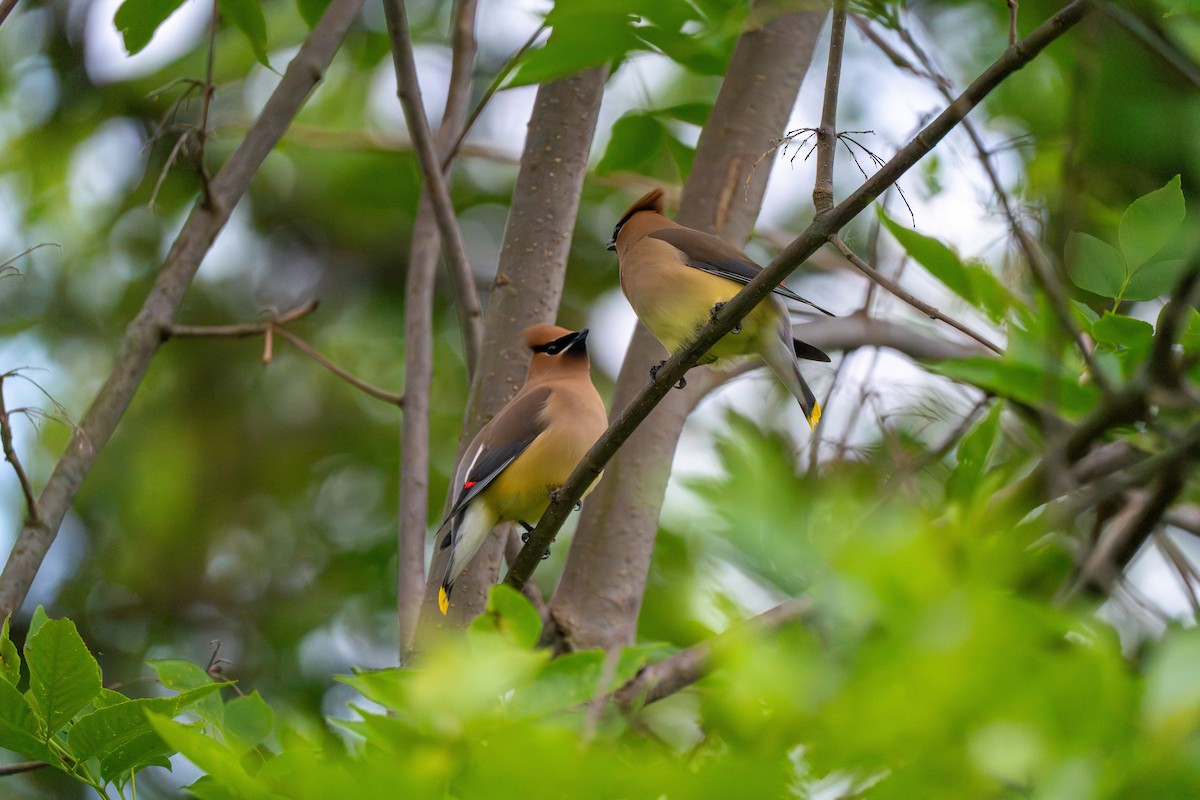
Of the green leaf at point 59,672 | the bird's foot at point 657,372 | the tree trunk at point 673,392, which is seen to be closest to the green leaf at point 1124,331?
the bird's foot at point 657,372

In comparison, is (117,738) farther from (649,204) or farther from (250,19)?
(649,204)

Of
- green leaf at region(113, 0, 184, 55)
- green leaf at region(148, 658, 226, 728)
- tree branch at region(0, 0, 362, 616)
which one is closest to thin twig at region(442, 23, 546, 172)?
tree branch at region(0, 0, 362, 616)

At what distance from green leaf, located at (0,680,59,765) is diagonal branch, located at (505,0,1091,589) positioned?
1.06 m

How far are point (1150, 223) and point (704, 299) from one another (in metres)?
1.77

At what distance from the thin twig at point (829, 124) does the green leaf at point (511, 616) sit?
40.0 inches

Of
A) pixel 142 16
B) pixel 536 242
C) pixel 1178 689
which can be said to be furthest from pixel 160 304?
pixel 1178 689

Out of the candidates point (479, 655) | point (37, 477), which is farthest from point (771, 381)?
point (37, 477)

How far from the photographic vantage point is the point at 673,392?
3828 mm

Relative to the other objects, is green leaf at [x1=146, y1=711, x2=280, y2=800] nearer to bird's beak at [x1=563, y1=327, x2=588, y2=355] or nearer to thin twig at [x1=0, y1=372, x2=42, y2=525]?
thin twig at [x1=0, y1=372, x2=42, y2=525]

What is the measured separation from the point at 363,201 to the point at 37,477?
209 cm

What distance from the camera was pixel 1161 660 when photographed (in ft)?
2.79

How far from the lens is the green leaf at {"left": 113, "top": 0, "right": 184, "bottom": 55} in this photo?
2.89m

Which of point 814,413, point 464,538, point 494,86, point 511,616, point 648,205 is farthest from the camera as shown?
point 648,205

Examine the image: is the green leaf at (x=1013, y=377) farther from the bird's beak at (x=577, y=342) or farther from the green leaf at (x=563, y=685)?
the bird's beak at (x=577, y=342)
